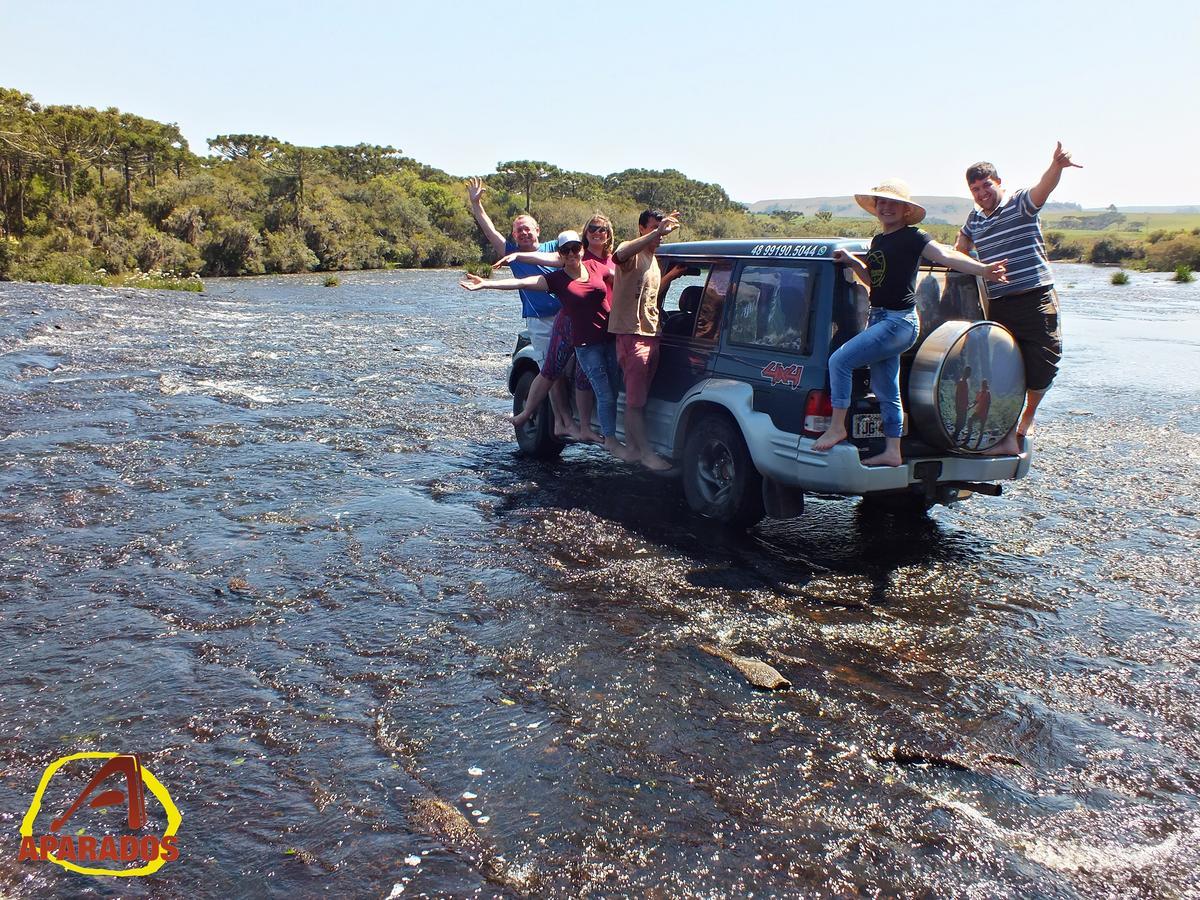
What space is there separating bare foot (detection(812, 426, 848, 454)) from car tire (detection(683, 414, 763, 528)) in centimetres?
71

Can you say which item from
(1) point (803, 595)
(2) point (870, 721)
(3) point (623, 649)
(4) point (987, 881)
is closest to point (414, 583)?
(3) point (623, 649)

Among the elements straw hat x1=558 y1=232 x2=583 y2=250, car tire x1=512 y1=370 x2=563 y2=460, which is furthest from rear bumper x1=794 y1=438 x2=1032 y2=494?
car tire x1=512 y1=370 x2=563 y2=460

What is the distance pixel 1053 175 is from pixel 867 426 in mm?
2259

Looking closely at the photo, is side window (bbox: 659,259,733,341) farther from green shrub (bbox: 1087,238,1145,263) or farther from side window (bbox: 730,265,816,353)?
green shrub (bbox: 1087,238,1145,263)

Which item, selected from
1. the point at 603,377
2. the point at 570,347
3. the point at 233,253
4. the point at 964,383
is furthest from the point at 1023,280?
the point at 233,253

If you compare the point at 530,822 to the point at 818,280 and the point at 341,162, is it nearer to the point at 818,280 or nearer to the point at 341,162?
the point at 818,280

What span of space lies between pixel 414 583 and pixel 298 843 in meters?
2.78

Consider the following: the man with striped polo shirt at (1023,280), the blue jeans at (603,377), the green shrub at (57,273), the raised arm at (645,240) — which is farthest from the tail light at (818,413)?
the green shrub at (57,273)

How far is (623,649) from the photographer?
5.38m

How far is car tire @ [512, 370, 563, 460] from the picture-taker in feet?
31.8

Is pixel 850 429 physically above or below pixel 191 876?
above

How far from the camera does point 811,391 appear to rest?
6.71 m

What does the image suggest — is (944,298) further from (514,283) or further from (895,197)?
(514,283)

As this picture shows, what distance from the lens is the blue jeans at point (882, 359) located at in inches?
253
